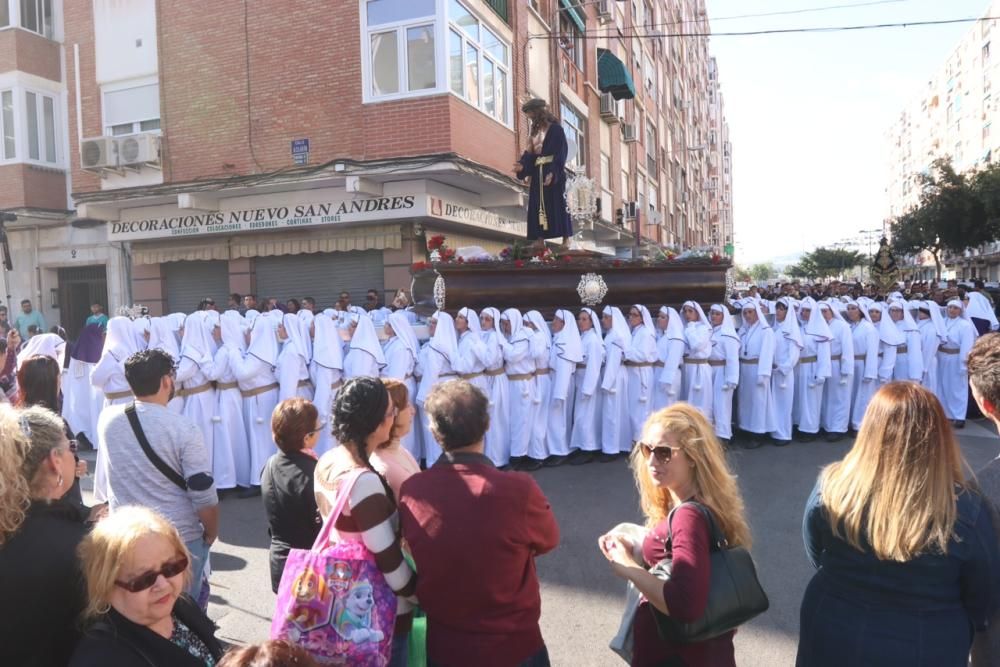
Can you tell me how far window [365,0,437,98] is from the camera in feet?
43.6

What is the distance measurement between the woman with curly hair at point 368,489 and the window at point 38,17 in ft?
60.3

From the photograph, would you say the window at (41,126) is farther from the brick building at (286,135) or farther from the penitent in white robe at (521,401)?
the penitent in white robe at (521,401)

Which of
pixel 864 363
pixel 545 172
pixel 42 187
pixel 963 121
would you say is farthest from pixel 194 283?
pixel 963 121

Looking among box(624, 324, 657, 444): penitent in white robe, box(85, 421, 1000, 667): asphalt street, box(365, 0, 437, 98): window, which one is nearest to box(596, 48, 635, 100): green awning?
box(365, 0, 437, 98): window

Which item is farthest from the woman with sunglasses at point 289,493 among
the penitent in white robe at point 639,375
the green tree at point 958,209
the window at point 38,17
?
the green tree at point 958,209

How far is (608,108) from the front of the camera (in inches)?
922

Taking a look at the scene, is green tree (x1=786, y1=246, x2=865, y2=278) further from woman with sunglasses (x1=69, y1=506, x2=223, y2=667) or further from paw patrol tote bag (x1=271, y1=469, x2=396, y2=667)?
woman with sunglasses (x1=69, y1=506, x2=223, y2=667)

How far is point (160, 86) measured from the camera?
49.9 feet

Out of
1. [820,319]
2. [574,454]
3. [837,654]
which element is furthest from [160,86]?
[837,654]

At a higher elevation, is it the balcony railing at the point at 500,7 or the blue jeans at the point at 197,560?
the balcony railing at the point at 500,7

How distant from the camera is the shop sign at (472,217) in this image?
539 inches

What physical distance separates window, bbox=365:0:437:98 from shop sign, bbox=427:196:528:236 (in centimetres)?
217

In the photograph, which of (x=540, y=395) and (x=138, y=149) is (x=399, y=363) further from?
(x=138, y=149)

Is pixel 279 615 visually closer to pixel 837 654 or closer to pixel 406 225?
pixel 837 654
